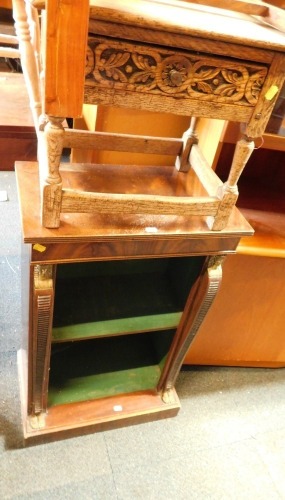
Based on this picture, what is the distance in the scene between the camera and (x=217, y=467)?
126 centimetres

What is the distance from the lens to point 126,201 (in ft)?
2.52

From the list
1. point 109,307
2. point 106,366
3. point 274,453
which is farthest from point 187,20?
point 274,453

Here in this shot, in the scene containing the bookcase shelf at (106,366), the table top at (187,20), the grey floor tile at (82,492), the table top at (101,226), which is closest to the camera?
the table top at (187,20)

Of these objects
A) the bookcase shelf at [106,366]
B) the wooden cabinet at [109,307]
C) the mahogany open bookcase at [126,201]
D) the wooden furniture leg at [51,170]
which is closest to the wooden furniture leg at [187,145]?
the mahogany open bookcase at [126,201]

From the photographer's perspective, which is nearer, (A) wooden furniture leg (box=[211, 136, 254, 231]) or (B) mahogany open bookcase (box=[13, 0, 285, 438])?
(B) mahogany open bookcase (box=[13, 0, 285, 438])

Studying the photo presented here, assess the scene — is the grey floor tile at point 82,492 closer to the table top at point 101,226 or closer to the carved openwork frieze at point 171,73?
the table top at point 101,226

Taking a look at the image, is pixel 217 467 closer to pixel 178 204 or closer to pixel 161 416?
pixel 161 416

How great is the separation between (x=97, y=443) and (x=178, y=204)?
34.5 inches

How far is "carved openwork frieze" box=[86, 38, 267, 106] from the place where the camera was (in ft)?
1.97

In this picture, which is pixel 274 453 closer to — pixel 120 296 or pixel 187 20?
pixel 120 296

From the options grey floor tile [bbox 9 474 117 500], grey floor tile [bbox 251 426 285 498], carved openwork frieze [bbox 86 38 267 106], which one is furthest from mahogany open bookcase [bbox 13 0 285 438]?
grey floor tile [bbox 251 426 285 498]

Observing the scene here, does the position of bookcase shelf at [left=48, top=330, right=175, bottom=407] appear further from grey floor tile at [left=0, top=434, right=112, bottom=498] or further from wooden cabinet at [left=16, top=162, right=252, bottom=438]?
grey floor tile at [left=0, top=434, right=112, bottom=498]

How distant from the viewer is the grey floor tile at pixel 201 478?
1.17 m

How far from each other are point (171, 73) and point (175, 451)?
1.15 metres
